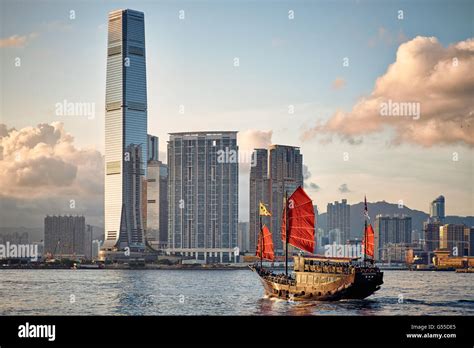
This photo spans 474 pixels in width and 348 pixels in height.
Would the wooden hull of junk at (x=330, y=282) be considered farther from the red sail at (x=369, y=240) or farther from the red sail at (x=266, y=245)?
the red sail at (x=266, y=245)

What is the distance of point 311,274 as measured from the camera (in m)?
100

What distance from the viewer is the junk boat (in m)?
97.6

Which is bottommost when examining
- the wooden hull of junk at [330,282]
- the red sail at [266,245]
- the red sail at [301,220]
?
the wooden hull of junk at [330,282]

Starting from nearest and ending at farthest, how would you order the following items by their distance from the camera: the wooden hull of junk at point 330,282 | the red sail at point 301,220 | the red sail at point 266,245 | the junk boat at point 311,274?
the wooden hull of junk at point 330,282 → the junk boat at point 311,274 → the red sail at point 301,220 → the red sail at point 266,245

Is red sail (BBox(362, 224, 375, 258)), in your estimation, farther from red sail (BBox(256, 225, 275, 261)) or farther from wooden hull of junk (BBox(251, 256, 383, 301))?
red sail (BBox(256, 225, 275, 261))

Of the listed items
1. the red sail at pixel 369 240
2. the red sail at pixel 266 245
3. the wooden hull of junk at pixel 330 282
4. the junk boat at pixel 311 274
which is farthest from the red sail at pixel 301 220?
the red sail at pixel 266 245

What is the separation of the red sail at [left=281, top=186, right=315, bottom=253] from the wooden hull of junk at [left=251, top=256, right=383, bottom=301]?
Result: 521cm

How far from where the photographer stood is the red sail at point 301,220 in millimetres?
108125
